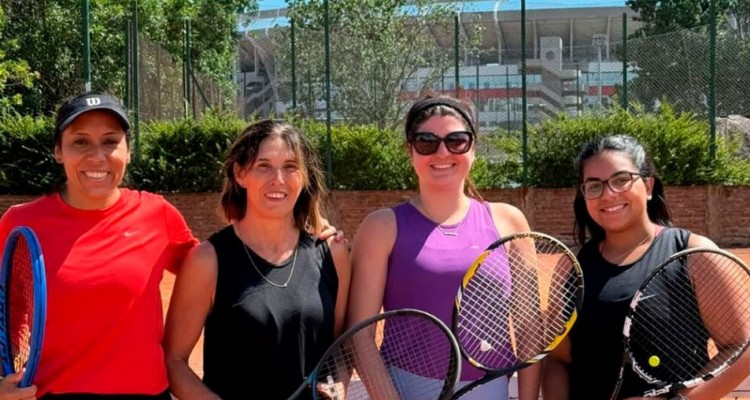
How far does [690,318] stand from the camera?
2.83 m

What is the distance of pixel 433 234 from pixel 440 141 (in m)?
0.29

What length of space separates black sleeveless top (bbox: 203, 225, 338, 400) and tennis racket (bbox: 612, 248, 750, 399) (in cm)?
95

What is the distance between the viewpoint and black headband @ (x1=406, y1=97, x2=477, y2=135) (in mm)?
2974

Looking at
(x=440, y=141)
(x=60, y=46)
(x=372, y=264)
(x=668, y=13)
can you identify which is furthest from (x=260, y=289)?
(x=668, y=13)

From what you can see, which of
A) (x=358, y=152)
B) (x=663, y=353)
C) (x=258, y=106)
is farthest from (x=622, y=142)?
(x=258, y=106)

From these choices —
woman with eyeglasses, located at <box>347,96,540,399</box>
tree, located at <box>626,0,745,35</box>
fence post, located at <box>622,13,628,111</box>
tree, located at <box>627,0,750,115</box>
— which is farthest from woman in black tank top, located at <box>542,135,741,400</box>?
tree, located at <box>626,0,745,35</box>

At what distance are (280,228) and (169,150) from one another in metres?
12.7

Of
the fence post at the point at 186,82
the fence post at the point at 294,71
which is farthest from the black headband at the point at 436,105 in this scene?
the fence post at the point at 186,82

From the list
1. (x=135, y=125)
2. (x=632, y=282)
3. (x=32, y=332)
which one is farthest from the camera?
(x=135, y=125)

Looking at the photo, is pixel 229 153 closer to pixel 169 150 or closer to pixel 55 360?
pixel 55 360

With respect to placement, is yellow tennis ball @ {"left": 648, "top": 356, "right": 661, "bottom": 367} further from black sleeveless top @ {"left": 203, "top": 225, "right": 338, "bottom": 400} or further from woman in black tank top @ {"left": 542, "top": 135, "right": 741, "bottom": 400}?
black sleeveless top @ {"left": 203, "top": 225, "right": 338, "bottom": 400}

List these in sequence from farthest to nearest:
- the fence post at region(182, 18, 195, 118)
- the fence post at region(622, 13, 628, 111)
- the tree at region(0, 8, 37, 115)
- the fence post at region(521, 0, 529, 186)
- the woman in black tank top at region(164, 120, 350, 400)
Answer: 1. the fence post at region(182, 18, 195, 118)
2. the fence post at region(622, 13, 628, 111)
3. the fence post at region(521, 0, 529, 186)
4. the tree at region(0, 8, 37, 115)
5. the woman in black tank top at region(164, 120, 350, 400)

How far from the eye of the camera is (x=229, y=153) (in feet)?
9.78

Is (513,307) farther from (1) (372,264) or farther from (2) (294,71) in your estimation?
(2) (294,71)
